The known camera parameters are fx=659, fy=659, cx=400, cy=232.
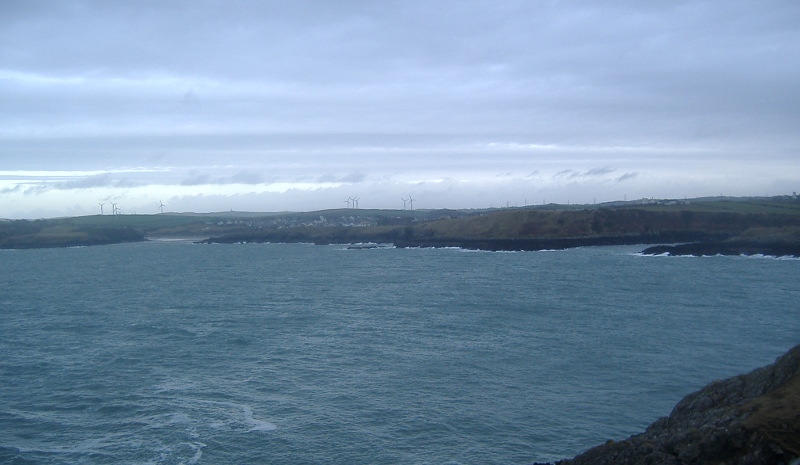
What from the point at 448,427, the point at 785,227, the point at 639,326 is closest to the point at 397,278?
the point at 639,326

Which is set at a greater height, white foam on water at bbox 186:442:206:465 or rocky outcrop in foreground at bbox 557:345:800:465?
rocky outcrop in foreground at bbox 557:345:800:465

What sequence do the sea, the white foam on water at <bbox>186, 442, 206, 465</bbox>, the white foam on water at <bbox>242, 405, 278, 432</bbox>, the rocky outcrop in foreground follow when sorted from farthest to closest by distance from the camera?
the white foam on water at <bbox>242, 405, 278, 432</bbox> → the sea → the white foam on water at <bbox>186, 442, 206, 465</bbox> → the rocky outcrop in foreground

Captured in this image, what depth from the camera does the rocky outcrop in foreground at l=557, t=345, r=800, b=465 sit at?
8172 mm

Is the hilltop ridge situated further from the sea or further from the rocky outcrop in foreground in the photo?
the rocky outcrop in foreground

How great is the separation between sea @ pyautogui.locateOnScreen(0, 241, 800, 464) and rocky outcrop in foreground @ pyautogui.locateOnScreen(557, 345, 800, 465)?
8.27 ft

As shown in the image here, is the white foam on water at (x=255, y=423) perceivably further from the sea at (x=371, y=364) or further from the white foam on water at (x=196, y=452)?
the white foam on water at (x=196, y=452)

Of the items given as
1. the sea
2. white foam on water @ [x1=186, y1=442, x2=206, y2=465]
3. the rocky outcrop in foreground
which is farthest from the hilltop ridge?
white foam on water @ [x1=186, y1=442, x2=206, y2=465]

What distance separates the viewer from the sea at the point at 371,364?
1381 cm

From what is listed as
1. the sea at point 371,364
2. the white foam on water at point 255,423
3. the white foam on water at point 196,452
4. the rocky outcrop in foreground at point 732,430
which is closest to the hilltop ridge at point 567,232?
the sea at point 371,364

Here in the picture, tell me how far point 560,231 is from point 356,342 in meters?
56.9

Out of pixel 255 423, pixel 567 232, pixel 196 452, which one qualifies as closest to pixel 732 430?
pixel 196 452

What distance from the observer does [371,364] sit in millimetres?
19859

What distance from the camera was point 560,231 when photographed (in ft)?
250

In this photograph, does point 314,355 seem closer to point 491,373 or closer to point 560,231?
point 491,373
